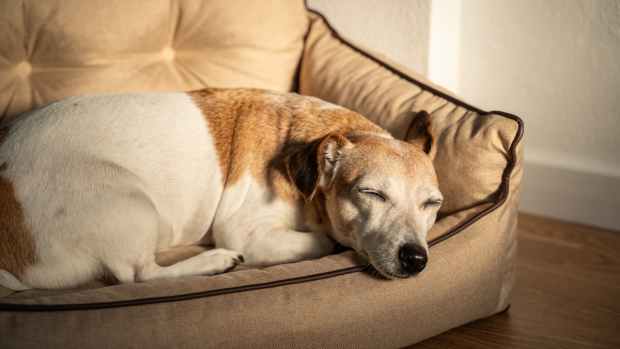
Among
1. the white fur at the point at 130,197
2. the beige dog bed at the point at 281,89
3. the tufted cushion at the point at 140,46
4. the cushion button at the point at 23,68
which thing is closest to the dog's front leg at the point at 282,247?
the white fur at the point at 130,197

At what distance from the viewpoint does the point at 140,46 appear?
2.59m

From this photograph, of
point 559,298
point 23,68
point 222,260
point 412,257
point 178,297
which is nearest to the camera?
point 178,297

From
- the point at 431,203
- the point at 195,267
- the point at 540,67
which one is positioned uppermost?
the point at 540,67

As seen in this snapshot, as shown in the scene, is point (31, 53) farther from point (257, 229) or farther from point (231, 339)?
point (231, 339)

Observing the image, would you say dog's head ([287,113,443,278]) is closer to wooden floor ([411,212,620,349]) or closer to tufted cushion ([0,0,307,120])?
wooden floor ([411,212,620,349])

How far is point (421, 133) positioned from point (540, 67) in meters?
1.19

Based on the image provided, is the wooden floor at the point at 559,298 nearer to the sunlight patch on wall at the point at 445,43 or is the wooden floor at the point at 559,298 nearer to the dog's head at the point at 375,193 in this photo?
the dog's head at the point at 375,193

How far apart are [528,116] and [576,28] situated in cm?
51

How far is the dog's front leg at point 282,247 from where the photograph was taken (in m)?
2.00

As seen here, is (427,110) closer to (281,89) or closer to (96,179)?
(281,89)

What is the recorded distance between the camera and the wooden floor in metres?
1.99

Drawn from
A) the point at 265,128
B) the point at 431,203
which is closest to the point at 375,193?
the point at 431,203

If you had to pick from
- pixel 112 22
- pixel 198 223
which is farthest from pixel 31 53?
pixel 198 223

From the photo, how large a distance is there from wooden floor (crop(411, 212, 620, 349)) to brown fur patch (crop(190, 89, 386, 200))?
0.81 metres
